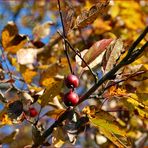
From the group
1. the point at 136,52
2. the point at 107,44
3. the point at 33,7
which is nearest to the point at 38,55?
the point at 107,44

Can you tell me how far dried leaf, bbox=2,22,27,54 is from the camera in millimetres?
1564

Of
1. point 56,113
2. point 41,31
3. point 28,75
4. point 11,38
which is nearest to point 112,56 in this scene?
point 56,113

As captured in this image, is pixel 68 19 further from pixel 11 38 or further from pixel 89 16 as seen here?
pixel 11 38

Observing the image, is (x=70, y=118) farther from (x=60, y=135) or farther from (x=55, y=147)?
(x=55, y=147)

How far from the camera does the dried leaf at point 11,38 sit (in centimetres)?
156

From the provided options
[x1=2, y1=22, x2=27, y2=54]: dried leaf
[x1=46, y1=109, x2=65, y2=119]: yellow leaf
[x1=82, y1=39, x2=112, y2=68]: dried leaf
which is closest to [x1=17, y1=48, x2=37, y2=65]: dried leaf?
[x1=2, y1=22, x2=27, y2=54]: dried leaf

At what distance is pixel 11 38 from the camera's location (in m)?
1.57

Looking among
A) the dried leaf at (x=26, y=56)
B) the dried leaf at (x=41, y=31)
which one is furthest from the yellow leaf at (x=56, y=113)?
the dried leaf at (x=41, y=31)

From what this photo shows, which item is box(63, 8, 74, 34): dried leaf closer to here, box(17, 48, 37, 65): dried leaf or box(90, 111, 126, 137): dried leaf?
box(90, 111, 126, 137): dried leaf

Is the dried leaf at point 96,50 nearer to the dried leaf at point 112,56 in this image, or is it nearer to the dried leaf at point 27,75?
the dried leaf at point 112,56

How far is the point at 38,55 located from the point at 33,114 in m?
0.60

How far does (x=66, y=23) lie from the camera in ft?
3.93

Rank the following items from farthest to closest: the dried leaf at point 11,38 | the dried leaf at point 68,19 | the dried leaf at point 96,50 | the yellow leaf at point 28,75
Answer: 1. the yellow leaf at point 28,75
2. the dried leaf at point 11,38
3. the dried leaf at point 96,50
4. the dried leaf at point 68,19

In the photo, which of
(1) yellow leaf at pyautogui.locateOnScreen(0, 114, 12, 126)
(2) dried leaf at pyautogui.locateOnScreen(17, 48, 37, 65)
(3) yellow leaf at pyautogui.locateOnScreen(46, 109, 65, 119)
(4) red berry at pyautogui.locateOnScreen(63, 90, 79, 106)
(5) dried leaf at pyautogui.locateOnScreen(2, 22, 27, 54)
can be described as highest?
(5) dried leaf at pyautogui.locateOnScreen(2, 22, 27, 54)
